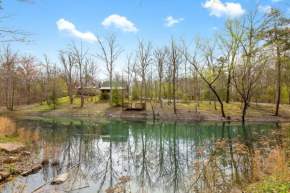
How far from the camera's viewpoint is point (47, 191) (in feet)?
19.8

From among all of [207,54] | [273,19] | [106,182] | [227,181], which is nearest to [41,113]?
[207,54]

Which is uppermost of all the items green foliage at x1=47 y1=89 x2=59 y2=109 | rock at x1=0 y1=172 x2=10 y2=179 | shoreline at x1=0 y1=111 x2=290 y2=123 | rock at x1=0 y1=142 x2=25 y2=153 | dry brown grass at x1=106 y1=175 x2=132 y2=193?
green foliage at x1=47 y1=89 x2=59 y2=109

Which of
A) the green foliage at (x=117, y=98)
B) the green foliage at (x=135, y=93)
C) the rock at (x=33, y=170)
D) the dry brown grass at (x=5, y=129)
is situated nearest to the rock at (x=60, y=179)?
the rock at (x=33, y=170)

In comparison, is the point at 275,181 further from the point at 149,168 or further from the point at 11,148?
the point at 11,148

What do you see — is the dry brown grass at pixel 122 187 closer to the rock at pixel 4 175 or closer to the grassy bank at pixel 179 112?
the rock at pixel 4 175

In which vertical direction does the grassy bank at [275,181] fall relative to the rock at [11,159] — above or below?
above

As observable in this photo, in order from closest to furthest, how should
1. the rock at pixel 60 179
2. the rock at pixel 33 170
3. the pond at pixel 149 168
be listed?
the rock at pixel 60 179
the pond at pixel 149 168
the rock at pixel 33 170

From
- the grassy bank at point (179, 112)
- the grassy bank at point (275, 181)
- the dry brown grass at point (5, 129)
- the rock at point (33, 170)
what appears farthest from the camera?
the grassy bank at point (179, 112)

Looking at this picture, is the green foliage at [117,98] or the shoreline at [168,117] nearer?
the shoreline at [168,117]

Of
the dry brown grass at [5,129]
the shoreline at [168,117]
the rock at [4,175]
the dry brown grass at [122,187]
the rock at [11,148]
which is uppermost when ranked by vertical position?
the dry brown grass at [5,129]

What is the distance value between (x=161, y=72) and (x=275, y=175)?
28.4 meters

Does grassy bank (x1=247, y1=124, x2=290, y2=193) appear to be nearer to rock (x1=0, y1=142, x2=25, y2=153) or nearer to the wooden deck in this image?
rock (x1=0, y1=142, x2=25, y2=153)

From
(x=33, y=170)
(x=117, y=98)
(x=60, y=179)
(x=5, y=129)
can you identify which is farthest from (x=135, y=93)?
(x=60, y=179)

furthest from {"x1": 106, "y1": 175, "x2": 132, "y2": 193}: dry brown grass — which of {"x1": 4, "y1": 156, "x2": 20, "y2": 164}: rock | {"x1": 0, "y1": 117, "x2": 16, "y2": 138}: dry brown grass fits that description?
{"x1": 0, "y1": 117, "x2": 16, "y2": 138}: dry brown grass
